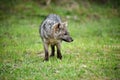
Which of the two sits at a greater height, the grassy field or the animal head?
the animal head

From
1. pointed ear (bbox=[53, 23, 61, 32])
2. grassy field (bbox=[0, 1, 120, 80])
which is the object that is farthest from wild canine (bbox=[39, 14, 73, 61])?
grassy field (bbox=[0, 1, 120, 80])

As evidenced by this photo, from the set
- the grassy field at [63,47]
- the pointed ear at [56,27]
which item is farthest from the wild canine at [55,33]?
the grassy field at [63,47]

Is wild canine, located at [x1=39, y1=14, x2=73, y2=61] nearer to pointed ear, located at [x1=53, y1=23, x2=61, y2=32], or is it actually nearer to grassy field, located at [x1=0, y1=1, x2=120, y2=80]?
pointed ear, located at [x1=53, y1=23, x2=61, y2=32]

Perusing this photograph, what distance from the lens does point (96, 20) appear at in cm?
2412

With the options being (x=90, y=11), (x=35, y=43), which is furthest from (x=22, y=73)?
(x=90, y=11)

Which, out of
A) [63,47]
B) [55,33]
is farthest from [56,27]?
[63,47]

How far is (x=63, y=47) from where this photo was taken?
1355 centimetres

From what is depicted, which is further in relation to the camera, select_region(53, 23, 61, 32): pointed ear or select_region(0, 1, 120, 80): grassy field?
select_region(53, 23, 61, 32): pointed ear

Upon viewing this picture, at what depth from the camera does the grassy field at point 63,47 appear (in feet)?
30.0

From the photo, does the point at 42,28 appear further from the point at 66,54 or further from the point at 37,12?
the point at 37,12

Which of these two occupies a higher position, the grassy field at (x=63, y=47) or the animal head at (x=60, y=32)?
the animal head at (x=60, y=32)

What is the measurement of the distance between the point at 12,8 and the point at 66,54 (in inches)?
540

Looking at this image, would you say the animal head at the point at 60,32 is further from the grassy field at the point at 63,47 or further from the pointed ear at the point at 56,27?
the grassy field at the point at 63,47

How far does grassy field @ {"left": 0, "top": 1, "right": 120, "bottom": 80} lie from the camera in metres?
9.16
